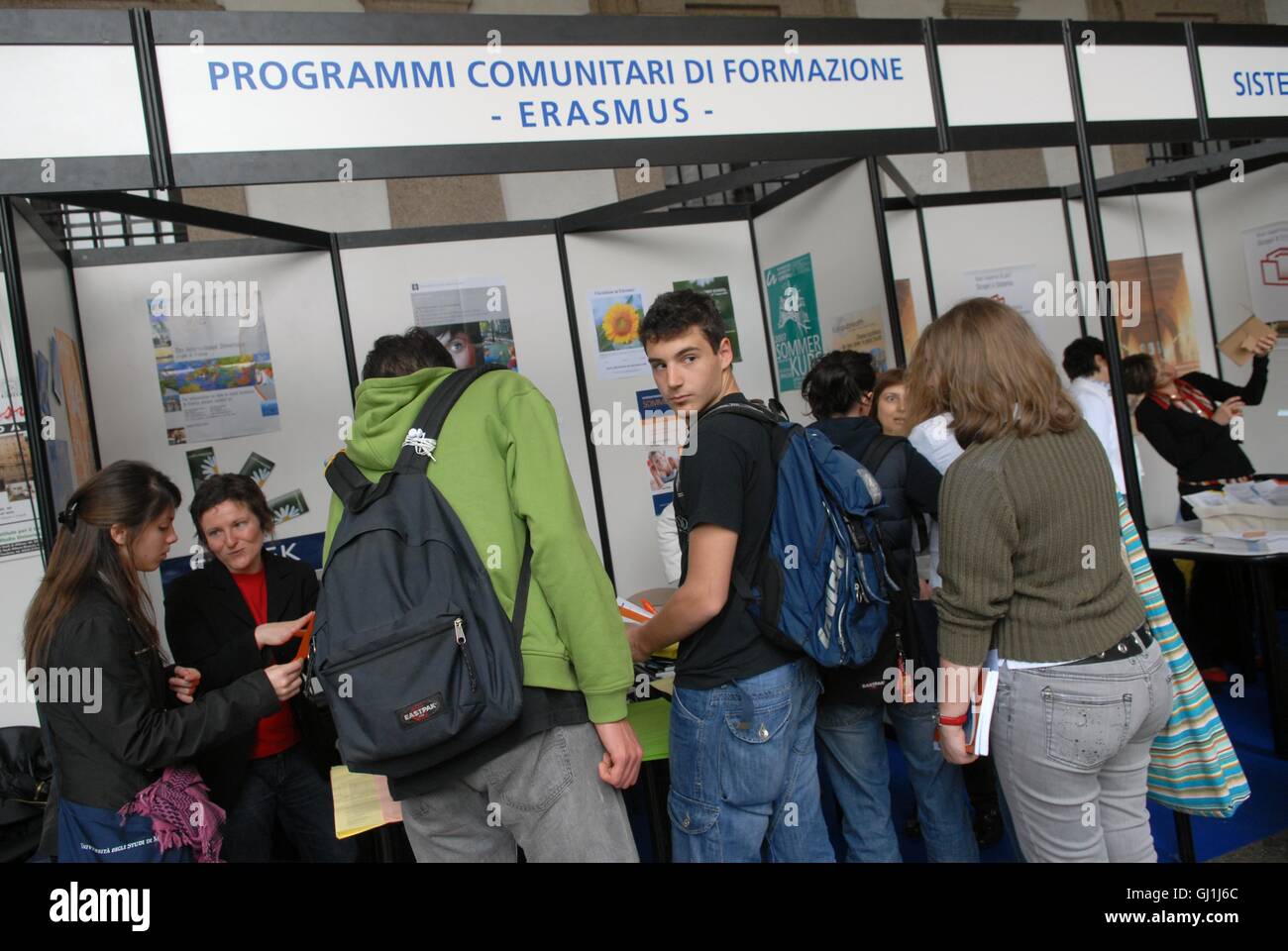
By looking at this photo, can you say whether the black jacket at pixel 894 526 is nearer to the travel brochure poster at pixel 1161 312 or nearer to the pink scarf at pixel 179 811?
the pink scarf at pixel 179 811

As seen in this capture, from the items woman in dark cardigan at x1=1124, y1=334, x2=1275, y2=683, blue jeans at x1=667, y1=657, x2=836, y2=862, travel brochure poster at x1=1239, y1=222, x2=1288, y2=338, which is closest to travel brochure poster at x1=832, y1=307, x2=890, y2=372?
woman in dark cardigan at x1=1124, y1=334, x2=1275, y2=683

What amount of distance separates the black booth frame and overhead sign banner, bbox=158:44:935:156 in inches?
1.0

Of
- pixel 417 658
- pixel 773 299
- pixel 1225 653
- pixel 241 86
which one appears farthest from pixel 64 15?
pixel 1225 653

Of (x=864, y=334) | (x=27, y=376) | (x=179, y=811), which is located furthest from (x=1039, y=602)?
(x=864, y=334)

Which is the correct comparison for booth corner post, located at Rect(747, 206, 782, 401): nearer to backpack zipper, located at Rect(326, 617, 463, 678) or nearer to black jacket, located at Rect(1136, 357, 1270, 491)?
black jacket, located at Rect(1136, 357, 1270, 491)

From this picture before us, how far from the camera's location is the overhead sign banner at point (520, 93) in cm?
211

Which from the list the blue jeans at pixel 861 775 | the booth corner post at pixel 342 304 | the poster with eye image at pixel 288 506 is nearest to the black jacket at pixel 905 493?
the blue jeans at pixel 861 775

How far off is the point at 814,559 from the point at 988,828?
1.95m

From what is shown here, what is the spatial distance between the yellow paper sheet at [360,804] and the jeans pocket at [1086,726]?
1.43 metres

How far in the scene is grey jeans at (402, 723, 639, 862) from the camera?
5.20ft

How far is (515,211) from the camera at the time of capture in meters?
7.10

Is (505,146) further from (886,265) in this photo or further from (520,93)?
(886,265)

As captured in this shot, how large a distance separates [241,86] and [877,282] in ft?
8.25
